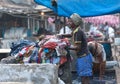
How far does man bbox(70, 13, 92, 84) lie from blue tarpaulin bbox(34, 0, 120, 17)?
119cm

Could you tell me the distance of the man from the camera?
8219mm

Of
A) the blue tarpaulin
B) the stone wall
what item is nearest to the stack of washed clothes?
the blue tarpaulin

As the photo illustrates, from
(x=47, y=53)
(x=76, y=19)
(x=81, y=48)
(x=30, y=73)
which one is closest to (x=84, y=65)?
(x=81, y=48)

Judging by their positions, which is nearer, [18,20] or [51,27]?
[18,20]

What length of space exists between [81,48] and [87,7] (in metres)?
1.58

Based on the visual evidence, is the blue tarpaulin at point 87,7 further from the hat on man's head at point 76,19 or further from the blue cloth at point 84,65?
the blue cloth at point 84,65

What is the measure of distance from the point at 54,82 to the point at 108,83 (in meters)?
3.37

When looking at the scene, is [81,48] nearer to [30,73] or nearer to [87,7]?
[87,7]

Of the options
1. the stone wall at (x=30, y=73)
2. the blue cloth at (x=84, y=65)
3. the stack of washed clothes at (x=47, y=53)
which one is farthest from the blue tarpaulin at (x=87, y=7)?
the stone wall at (x=30, y=73)

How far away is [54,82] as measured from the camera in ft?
21.9

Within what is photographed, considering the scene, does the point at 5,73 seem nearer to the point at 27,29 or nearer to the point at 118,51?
the point at 118,51

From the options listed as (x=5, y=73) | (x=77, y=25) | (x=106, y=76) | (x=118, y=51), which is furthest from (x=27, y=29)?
(x=5, y=73)

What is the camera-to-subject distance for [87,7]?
31.3 feet

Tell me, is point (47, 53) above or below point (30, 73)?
above
